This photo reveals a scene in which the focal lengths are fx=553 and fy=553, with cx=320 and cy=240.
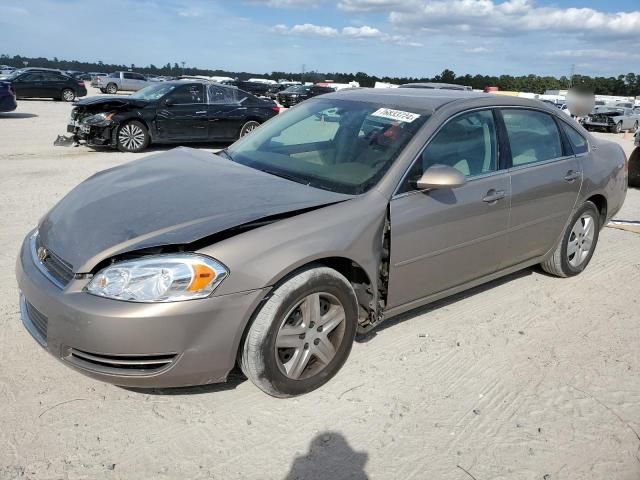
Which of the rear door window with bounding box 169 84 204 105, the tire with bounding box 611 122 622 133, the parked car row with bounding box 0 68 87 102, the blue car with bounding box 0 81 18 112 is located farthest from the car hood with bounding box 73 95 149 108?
the tire with bounding box 611 122 622 133

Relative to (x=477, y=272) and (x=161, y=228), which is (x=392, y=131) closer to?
(x=477, y=272)

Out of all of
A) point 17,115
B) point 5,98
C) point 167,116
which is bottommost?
point 17,115

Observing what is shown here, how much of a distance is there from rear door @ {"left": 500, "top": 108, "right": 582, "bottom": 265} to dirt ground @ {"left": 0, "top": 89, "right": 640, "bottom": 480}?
629mm

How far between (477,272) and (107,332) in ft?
8.38

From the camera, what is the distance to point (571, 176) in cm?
452

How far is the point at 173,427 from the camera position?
2762 mm

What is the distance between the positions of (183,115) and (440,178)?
9605 mm

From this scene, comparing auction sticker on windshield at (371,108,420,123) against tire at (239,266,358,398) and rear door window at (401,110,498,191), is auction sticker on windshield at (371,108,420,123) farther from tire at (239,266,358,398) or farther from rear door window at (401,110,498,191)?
tire at (239,266,358,398)

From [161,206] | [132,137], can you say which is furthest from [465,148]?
[132,137]

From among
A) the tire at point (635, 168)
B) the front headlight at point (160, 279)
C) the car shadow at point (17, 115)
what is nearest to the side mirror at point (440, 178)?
the front headlight at point (160, 279)

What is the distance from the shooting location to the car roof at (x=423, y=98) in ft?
12.5

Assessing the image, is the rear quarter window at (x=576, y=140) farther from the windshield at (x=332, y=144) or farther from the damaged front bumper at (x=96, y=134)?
the damaged front bumper at (x=96, y=134)

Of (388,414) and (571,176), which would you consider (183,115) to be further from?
(388,414)

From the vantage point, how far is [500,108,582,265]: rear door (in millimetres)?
4074
